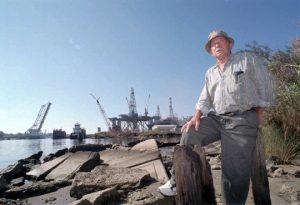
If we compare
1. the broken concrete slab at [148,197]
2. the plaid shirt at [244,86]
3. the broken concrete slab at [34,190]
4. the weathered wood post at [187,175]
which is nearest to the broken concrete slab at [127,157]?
the broken concrete slab at [34,190]

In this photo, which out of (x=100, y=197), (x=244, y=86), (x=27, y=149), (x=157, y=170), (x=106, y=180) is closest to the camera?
(x=244, y=86)

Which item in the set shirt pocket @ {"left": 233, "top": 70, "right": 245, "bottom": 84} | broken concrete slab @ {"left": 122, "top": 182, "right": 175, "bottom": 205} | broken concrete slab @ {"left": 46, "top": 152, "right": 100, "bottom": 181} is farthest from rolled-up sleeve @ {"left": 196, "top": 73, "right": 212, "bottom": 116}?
broken concrete slab @ {"left": 46, "top": 152, "right": 100, "bottom": 181}

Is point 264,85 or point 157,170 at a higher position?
point 264,85

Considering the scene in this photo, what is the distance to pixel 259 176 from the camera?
14.8 ft

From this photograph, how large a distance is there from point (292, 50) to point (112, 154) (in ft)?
29.0

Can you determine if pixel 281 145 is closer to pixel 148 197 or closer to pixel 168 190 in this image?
pixel 148 197

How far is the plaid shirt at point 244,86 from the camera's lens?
369 centimetres

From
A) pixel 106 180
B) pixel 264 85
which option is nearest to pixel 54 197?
pixel 106 180

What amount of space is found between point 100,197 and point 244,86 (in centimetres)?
338

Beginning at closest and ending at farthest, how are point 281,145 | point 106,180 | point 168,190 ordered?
point 168,190, point 106,180, point 281,145

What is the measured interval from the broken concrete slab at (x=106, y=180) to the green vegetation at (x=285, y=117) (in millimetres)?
5472

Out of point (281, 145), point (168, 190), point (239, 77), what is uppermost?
point (239, 77)

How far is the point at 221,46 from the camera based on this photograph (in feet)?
13.1

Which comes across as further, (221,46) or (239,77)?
(221,46)
